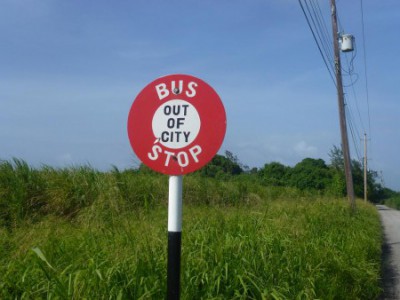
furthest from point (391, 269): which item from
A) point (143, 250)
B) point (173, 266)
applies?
point (173, 266)

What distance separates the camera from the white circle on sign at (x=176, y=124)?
115 inches

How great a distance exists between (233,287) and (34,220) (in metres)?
5.14

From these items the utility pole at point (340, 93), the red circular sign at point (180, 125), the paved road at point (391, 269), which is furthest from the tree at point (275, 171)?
the red circular sign at point (180, 125)

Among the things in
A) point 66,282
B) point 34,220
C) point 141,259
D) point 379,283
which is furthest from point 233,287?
point 34,220

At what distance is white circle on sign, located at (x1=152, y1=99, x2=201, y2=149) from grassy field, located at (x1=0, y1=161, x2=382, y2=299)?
1.30 metres

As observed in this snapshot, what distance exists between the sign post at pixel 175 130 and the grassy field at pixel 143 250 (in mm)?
942

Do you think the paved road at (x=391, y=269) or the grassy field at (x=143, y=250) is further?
the paved road at (x=391, y=269)

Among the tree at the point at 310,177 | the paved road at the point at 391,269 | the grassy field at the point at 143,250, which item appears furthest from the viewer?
the tree at the point at 310,177

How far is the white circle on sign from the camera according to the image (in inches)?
115

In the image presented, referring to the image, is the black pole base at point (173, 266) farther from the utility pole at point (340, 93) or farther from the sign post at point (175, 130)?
the utility pole at point (340, 93)

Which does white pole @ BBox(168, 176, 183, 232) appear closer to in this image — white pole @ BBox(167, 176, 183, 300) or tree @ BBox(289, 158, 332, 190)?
white pole @ BBox(167, 176, 183, 300)

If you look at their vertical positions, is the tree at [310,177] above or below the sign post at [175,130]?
above

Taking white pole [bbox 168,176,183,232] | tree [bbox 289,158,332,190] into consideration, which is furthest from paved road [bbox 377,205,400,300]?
tree [bbox 289,158,332,190]

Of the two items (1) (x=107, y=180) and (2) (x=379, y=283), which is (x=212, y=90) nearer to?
(2) (x=379, y=283)
